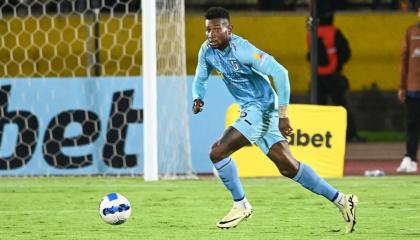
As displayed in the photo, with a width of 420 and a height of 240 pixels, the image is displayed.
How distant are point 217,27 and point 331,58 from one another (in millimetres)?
9219

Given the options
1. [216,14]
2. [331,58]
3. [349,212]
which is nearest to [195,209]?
[349,212]

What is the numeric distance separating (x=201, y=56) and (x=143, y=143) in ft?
14.6

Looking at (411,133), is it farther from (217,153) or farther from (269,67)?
(269,67)

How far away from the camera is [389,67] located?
20531 millimetres

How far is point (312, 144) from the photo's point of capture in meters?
13.9

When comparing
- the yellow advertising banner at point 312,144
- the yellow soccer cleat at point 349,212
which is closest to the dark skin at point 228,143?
the yellow soccer cleat at point 349,212

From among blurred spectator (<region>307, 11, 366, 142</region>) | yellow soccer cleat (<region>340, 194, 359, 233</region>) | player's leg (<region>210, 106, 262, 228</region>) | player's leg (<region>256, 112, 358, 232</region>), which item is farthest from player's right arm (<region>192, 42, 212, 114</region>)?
blurred spectator (<region>307, 11, 366, 142</region>)

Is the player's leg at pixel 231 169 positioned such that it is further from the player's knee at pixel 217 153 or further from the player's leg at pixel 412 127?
the player's leg at pixel 412 127

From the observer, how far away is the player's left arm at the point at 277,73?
913 cm

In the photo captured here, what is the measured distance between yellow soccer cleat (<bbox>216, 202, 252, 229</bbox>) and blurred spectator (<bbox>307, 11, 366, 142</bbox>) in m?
8.97

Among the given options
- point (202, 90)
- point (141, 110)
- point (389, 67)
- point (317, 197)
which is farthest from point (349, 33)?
point (202, 90)

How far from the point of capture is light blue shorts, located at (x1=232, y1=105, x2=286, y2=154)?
952 centimetres

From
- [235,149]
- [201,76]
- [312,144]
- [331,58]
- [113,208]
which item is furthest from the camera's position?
[331,58]

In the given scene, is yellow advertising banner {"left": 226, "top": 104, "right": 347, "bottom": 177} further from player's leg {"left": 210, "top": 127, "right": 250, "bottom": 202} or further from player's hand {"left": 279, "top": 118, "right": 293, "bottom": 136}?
player's hand {"left": 279, "top": 118, "right": 293, "bottom": 136}
